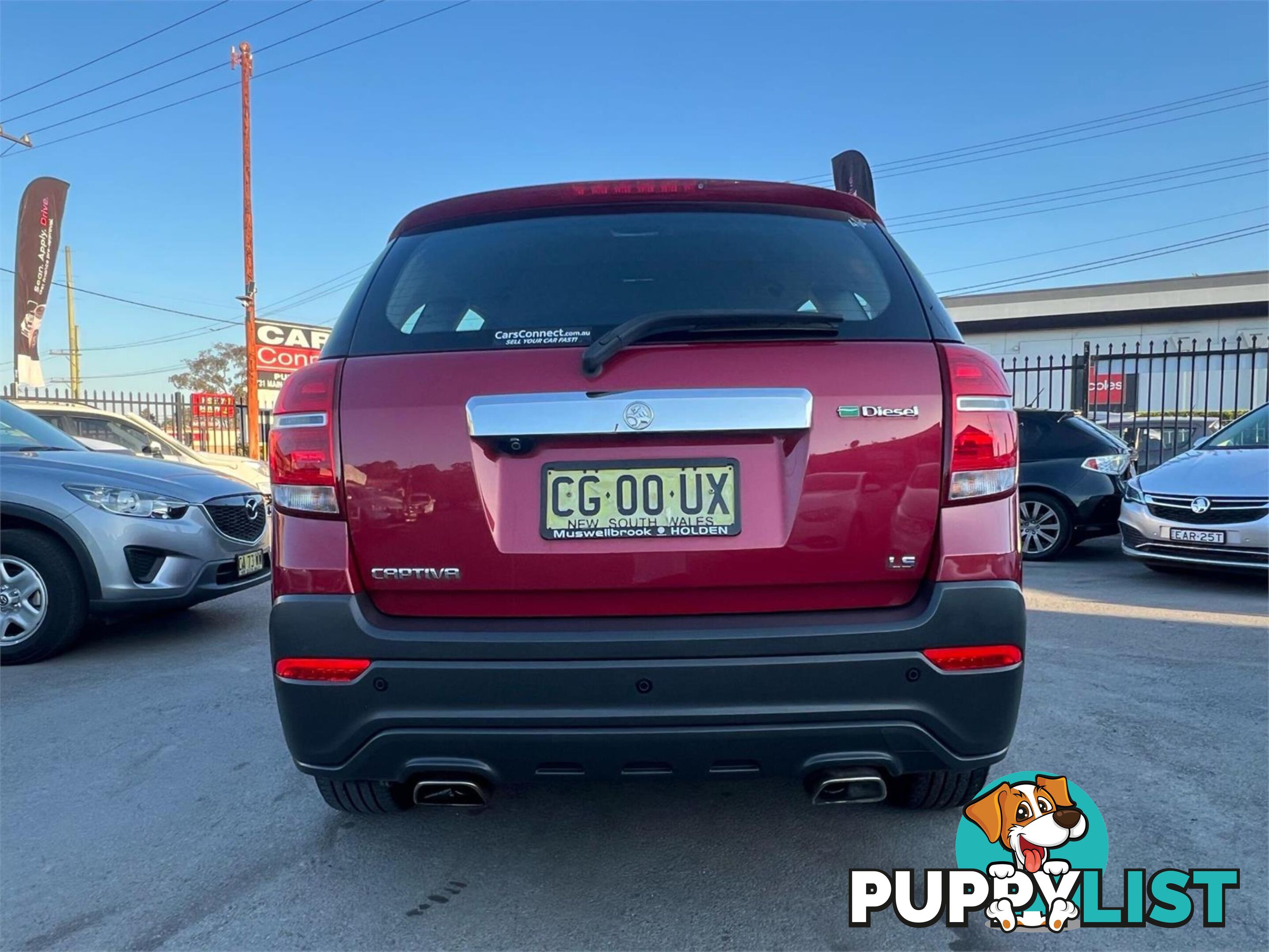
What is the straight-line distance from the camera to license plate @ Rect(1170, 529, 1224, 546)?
246 inches

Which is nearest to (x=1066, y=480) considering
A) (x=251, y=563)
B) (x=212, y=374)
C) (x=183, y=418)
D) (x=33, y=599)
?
(x=251, y=563)

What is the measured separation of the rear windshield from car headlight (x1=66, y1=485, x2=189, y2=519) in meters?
3.23

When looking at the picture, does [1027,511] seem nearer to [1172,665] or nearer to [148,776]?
[1172,665]

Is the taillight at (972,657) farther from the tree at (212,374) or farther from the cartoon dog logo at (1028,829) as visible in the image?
the tree at (212,374)

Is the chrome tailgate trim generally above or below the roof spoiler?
below

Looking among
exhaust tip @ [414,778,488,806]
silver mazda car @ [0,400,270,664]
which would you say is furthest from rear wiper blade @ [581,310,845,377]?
silver mazda car @ [0,400,270,664]

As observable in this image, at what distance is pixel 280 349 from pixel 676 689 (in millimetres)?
26520

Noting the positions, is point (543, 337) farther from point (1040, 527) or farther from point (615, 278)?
point (1040, 527)

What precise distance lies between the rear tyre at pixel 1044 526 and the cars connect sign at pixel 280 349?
21.5 metres

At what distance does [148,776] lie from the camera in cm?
315

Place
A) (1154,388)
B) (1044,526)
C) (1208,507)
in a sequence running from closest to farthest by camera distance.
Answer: (1208,507) → (1044,526) → (1154,388)

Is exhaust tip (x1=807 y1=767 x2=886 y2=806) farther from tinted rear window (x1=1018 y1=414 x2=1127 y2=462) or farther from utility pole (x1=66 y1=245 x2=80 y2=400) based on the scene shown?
utility pole (x1=66 y1=245 x2=80 y2=400)

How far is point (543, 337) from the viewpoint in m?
2.07

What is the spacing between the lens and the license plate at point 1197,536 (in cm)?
624
